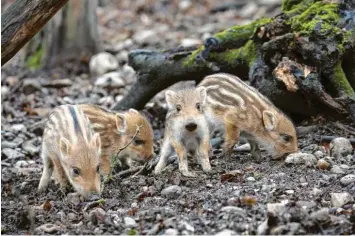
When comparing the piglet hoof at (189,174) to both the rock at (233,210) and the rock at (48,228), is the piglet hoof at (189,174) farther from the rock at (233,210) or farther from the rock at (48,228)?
the rock at (48,228)

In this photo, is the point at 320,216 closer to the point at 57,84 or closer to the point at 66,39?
the point at 57,84

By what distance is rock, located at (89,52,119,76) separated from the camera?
12.9 meters

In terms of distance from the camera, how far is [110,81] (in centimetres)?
1215

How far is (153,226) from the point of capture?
18.1 ft

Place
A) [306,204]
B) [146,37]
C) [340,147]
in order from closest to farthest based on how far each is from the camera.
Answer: [306,204]
[340,147]
[146,37]

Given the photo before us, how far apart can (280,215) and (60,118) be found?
2.67m

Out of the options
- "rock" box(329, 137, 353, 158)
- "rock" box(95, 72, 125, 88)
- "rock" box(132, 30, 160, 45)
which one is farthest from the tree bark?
"rock" box(132, 30, 160, 45)

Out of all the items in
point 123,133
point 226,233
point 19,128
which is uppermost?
point 123,133

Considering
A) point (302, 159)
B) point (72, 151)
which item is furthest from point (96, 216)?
point (302, 159)

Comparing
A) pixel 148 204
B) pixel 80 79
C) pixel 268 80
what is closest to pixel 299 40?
pixel 268 80

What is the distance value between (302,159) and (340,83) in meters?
1.24

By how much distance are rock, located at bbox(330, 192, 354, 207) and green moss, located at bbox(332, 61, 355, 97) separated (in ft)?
7.49

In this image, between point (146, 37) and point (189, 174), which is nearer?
point (189, 174)

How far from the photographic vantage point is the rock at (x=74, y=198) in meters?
6.48
